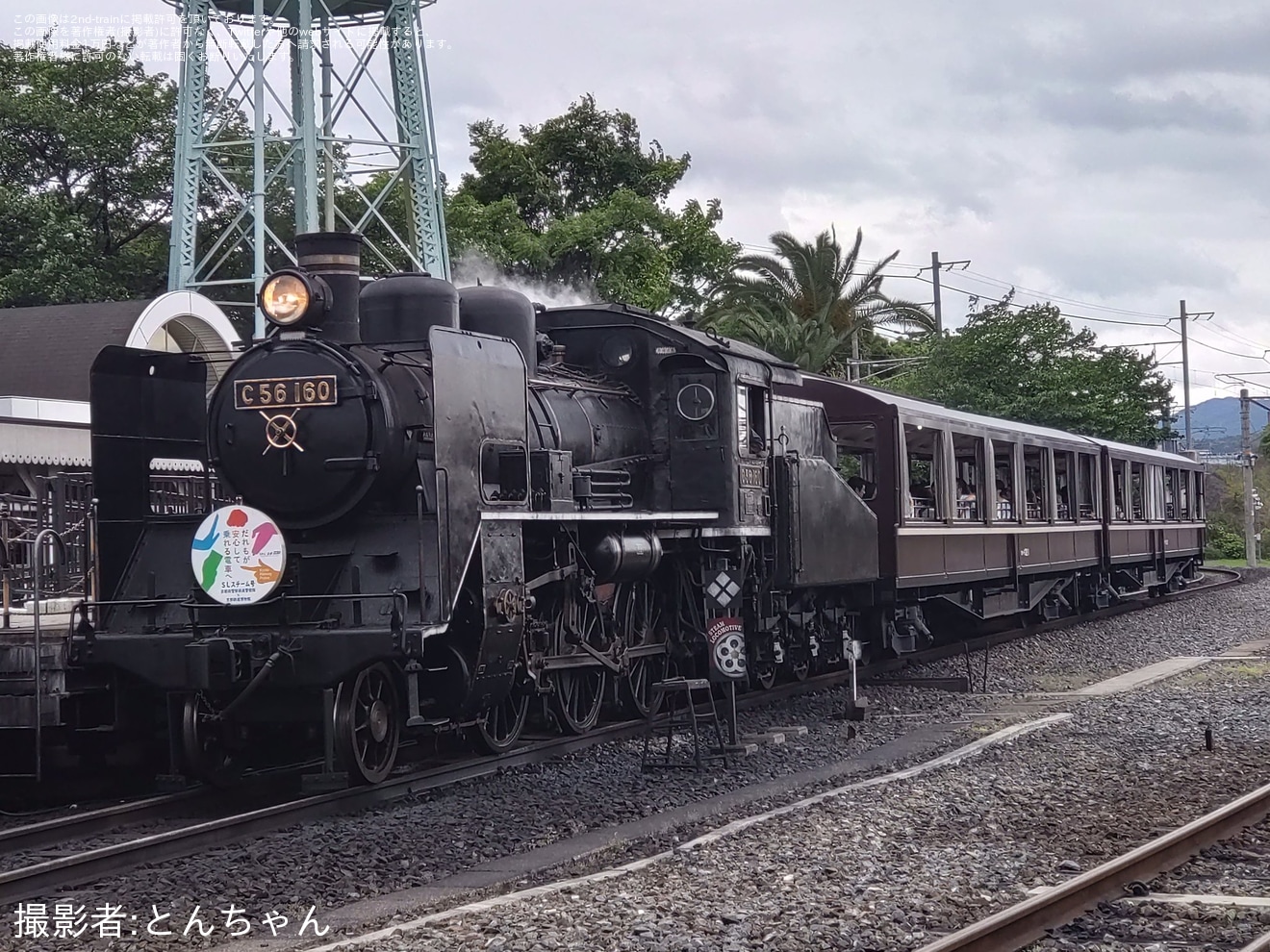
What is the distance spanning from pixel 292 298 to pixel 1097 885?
632cm

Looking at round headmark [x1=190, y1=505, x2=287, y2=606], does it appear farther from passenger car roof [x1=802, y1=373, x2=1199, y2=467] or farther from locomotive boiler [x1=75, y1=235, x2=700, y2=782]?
passenger car roof [x1=802, y1=373, x2=1199, y2=467]

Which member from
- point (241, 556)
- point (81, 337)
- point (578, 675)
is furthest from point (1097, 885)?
point (81, 337)

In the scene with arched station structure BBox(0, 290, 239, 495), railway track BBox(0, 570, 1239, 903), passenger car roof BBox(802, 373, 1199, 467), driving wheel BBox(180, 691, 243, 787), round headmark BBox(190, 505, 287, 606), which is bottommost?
railway track BBox(0, 570, 1239, 903)

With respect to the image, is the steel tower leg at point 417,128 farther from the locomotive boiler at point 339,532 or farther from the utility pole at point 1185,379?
the utility pole at point 1185,379

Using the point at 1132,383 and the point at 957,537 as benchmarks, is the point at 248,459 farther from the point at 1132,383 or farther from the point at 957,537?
the point at 1132,383

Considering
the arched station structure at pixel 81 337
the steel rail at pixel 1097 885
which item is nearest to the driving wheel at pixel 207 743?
the steel rail at pixel 1097 885

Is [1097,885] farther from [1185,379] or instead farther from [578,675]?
[1185,379]

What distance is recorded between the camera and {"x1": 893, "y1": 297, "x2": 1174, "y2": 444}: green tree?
38219 mm

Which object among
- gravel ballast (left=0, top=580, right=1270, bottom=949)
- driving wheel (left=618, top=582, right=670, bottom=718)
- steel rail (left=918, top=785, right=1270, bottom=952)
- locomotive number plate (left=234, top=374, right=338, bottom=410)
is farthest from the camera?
driving wheel (left=618, top=582, right=670, bottom=718)

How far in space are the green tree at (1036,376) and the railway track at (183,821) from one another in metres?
28.6

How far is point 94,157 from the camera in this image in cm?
3628

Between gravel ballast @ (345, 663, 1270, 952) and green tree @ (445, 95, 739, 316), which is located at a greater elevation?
green tree @ (445, 95, 739, 316)

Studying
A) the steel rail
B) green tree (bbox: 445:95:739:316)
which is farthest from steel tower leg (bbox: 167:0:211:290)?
the steel rail

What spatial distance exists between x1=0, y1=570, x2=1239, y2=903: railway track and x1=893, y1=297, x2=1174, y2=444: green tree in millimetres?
28598
